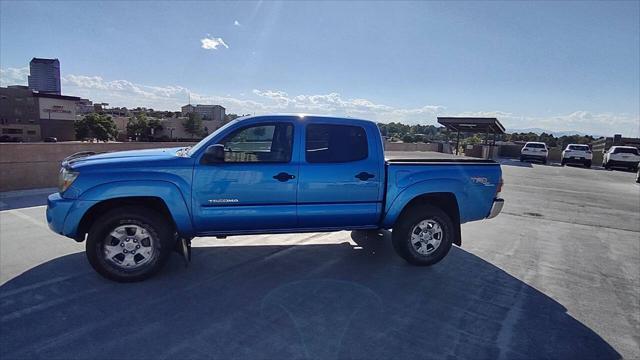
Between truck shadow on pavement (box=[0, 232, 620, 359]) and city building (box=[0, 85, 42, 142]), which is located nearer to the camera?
truck shadow on pavement (box=[0, 232, 620, 359])

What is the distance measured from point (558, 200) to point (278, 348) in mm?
10939

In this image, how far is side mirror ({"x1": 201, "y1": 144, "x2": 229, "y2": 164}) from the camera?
4.05 meters

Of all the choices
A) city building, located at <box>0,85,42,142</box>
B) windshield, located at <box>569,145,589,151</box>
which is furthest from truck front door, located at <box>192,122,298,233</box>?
city building, located at <box>0,85,42,142</box>

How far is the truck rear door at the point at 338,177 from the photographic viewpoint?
14.7 feet

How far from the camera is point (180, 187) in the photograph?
162 inches

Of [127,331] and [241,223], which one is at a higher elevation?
[241,223]

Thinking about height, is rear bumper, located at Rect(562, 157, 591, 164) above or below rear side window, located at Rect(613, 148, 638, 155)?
below

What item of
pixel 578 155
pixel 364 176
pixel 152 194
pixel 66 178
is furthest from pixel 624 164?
pixel 66 178

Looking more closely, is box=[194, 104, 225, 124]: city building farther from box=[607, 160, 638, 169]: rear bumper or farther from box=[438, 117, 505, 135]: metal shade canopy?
box=[607, 160, 638, 169]: rear bumper

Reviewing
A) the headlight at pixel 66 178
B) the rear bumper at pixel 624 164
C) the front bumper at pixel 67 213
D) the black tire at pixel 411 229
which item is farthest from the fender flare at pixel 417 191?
the rear bumper at pixel 624 164

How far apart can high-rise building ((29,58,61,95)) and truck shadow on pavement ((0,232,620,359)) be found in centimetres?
17061

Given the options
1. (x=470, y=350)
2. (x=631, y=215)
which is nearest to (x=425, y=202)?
(x=470, y=350)

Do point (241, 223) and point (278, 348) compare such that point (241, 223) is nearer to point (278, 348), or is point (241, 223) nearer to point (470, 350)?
point (278, 348)

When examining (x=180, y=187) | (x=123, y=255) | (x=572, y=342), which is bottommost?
(x=572, y=342)
